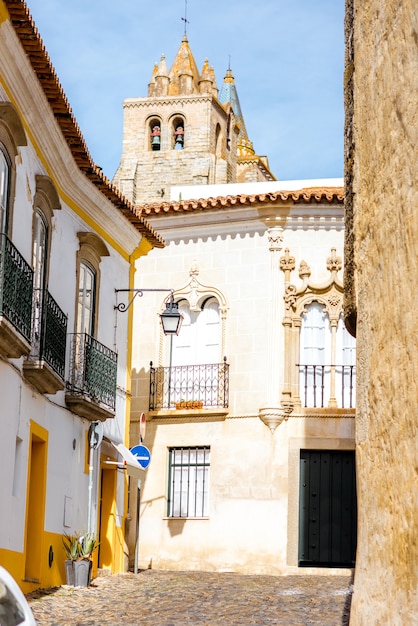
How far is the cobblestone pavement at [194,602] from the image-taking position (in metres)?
13.3

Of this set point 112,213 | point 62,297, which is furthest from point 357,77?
point 112,213

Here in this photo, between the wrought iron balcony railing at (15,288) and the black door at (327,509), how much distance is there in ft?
31.7

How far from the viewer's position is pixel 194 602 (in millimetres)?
15375

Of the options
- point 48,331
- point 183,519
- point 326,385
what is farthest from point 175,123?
point 48,331

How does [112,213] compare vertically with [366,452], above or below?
above

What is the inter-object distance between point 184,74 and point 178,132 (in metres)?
3.86

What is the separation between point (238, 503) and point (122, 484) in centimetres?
301

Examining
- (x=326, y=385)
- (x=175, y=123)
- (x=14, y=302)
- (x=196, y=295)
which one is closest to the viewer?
(x=14, y=302)

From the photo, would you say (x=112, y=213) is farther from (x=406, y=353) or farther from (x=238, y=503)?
(x=406, y=353)

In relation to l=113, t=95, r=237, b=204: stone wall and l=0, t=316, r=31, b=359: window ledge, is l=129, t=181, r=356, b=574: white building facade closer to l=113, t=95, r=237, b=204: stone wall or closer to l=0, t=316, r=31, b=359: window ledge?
l=0, t=316, r=31, b=359: window ledge

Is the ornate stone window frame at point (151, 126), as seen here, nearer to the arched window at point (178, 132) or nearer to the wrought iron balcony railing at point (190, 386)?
the arched window at point (178, 132)

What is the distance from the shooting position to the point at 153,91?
61.2 meters

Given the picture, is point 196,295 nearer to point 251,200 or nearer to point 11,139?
point 251,200

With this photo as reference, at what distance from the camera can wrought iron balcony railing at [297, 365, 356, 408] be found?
2308 cm
